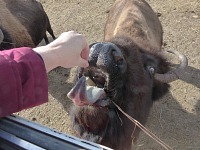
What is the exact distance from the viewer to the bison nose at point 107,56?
118 inches

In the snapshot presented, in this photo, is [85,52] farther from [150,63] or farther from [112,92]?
[150,63]

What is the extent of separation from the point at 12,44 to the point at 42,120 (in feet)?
4.13

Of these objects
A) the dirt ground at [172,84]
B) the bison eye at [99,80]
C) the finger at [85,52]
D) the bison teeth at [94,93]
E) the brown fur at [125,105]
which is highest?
the finger at [85,52]

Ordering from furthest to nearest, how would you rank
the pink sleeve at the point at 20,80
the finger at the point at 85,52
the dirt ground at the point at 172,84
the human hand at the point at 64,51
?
the dirt ground at the point at 172,84 → the finger at the point at 85,52 → the human hand at the point at 64,51 → the pink sleeve at the point at 20,80

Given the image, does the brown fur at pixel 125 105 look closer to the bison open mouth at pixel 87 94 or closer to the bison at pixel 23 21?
the bison open mouth at pixel 87 94

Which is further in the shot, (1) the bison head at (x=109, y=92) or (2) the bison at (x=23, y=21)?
(2) the bison at (x=23, y=21)

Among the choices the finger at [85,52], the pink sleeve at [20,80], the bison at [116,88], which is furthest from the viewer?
the bison at [116,88]

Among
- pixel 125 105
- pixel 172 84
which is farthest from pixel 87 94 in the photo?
pixel 172 84

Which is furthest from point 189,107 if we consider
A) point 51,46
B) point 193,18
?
point 51,46

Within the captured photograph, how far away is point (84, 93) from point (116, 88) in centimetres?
33

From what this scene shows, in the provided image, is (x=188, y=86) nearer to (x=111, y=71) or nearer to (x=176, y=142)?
(x=176, y=142)

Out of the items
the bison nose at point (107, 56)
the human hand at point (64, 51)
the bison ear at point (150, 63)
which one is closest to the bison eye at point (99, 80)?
the bison nose at point (107, 56)

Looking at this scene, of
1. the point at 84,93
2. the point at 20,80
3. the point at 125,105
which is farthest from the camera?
the point at 125,105

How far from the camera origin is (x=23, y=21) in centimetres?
543
